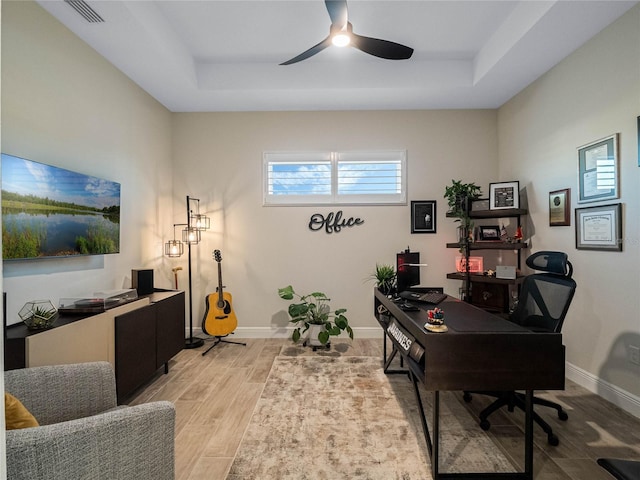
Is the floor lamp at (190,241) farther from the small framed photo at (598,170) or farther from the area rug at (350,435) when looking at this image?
the small framed photo at (598,170)

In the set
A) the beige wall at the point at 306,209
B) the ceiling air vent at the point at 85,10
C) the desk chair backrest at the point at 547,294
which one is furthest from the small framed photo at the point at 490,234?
the ceiling air vent at the point at 85,10

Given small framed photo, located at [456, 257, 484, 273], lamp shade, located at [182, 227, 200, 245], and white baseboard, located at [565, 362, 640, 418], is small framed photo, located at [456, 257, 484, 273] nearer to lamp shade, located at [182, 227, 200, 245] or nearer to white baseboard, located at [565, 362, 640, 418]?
white baseboard, located at [565, 362, 640, 418]

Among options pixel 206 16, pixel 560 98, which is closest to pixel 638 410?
pixel 560 98

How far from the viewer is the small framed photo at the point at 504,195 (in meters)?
3.40

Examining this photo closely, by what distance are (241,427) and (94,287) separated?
1741mm

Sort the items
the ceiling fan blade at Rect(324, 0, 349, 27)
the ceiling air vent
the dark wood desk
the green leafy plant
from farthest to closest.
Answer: the green leafy plant < the ceiling air vent < the ceiling fan blade at Rect(324, 0, 349, 27) < the dark wood desk

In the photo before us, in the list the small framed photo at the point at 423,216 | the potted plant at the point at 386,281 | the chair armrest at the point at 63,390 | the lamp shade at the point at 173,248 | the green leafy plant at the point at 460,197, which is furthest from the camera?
the small framed photo at the point at 423,216

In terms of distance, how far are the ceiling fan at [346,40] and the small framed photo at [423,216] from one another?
74.5 inches

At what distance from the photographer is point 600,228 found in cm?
256

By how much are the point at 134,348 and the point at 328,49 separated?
129 inches

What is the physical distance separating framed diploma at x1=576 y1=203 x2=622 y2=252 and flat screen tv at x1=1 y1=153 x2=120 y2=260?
4.13m

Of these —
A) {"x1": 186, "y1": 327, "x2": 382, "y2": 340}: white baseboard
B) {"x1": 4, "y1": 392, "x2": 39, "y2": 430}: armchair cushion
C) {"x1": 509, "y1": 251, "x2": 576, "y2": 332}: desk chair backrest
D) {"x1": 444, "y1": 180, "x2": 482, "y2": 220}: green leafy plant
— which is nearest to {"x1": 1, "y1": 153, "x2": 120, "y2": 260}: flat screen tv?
{"x1": 4, "y1": 392, "x2": 39, "y2": 430}: armchair cushion

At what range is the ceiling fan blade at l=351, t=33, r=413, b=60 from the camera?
2.31m

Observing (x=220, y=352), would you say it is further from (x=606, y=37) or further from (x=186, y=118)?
(x=606, y=37)
